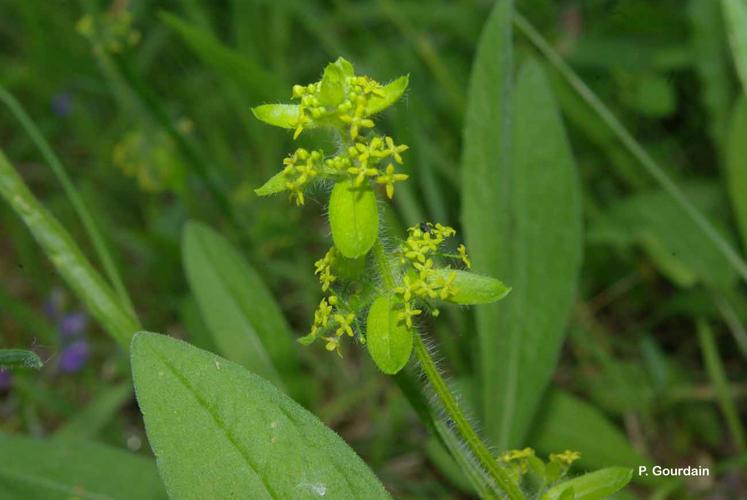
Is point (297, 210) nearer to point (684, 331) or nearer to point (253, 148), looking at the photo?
point (253, 148)

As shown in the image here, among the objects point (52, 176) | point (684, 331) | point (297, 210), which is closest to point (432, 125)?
point (297, 210)

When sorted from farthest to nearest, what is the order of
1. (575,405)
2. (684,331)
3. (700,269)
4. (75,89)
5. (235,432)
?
(75,89) → (684,331) → (700,269) → (575,405) → (235,432)

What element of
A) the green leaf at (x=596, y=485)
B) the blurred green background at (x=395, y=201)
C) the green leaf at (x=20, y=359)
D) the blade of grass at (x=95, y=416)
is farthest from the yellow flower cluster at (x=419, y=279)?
the blade of grass at (x=95, y=416)

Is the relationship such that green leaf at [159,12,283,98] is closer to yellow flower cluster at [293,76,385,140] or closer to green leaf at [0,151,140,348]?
green leaf at [0,151,140,348]

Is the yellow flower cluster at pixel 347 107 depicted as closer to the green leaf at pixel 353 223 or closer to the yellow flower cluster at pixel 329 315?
the green leaf at pixel 353 223

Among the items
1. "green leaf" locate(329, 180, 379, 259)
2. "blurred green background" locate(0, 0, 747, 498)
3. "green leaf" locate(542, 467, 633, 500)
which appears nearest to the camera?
"green leaf" locate(329, 180, 379, 259)

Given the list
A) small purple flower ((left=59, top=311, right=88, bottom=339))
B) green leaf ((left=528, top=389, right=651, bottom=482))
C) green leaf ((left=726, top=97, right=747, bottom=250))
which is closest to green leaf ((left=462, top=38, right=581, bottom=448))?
green leaf ((left=528, top=389, right=651, bottom=482))

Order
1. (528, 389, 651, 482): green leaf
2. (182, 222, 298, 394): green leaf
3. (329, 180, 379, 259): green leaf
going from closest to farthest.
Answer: (329, 180, 379, 259): green leaf
(182, 222, 298, 394): green leaf
(528, 389, 651, 482): green leaf
